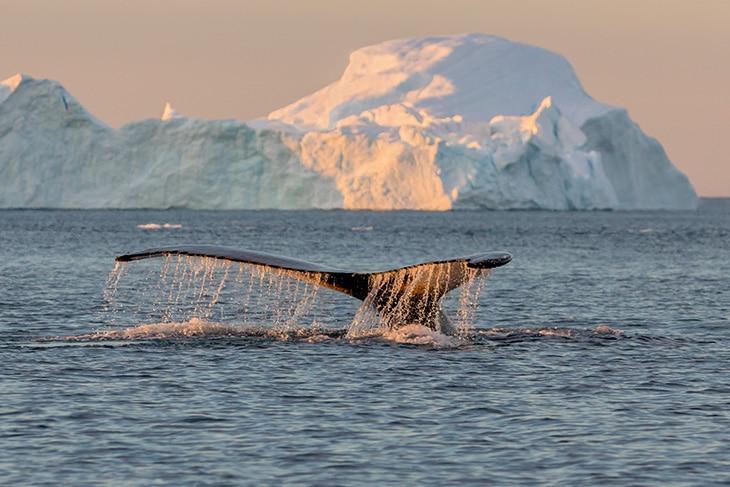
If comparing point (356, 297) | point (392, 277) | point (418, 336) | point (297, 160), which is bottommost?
point (418, 336)

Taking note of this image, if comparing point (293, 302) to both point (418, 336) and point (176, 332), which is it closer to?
point (176, 332)

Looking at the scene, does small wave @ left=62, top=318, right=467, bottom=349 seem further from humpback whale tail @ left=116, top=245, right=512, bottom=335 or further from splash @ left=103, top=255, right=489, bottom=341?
humpback whale tail @ left=116, top=245, right=512, bottom=335

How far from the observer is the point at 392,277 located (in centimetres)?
1598

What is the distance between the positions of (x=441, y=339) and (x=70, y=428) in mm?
7004

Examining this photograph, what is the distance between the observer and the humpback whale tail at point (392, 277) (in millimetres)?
14974

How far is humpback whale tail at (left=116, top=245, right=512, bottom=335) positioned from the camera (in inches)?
590

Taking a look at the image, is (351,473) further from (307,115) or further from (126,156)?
(307,115)

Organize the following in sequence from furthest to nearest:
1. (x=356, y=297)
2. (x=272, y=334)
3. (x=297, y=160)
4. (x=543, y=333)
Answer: (x=297, y=160), (x=543, y=333), (x=272, y=334), (x=356, y=297)

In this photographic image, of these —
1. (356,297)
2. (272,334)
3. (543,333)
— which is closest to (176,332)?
(272,334)

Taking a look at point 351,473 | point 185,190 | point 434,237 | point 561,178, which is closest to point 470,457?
point 351,473

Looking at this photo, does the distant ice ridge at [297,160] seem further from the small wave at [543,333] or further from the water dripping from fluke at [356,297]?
the small wave at [543,333]

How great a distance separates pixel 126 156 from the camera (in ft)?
313

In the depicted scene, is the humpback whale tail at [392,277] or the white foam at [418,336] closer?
the humpback whale tail at [392,277]

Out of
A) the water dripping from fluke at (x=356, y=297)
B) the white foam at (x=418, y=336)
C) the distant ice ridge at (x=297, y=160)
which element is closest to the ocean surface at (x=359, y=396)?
the white foam at (x=418, y=336)
